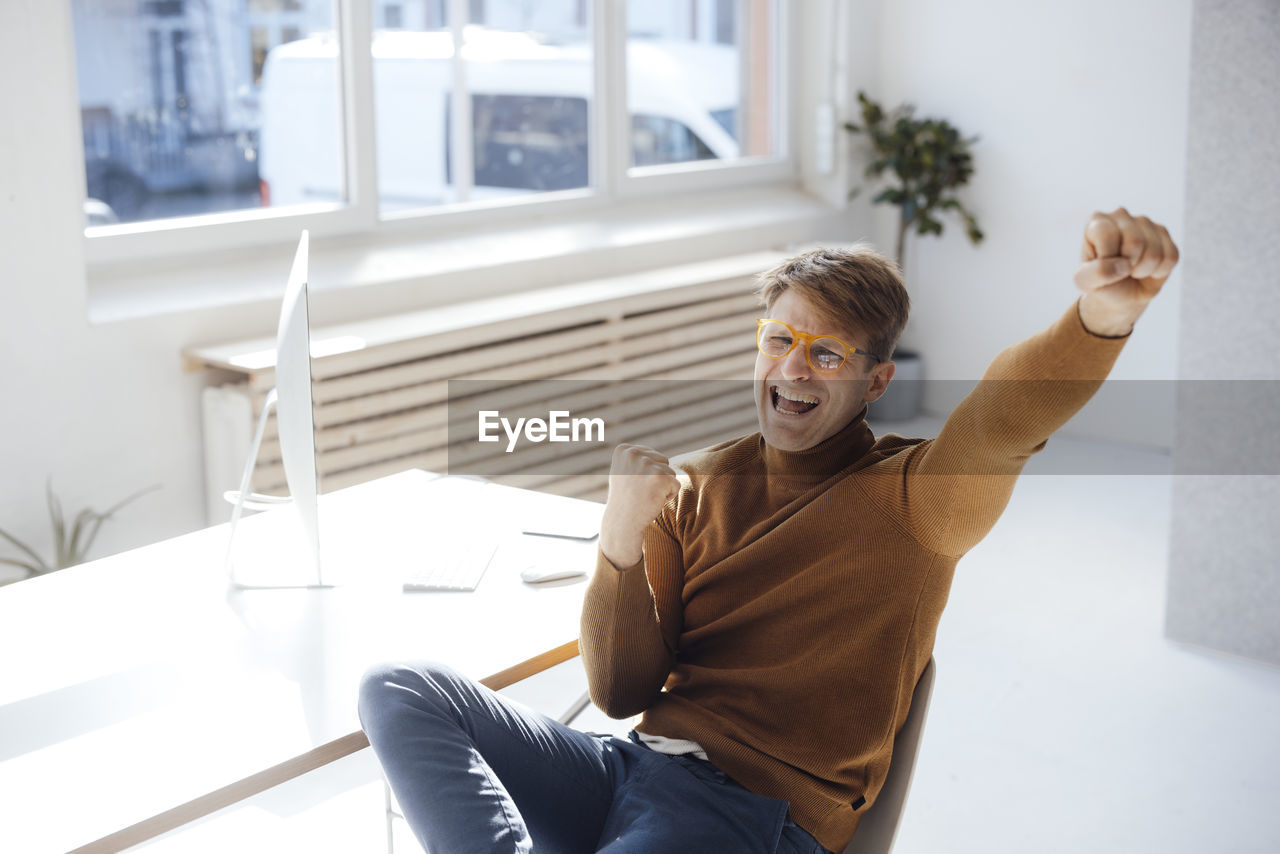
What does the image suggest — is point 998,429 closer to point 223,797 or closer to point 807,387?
point 807,387

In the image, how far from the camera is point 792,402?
162 centimetres

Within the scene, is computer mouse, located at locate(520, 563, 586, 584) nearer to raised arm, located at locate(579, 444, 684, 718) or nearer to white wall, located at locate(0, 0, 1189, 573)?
raised arm, located at locate(579, 444, 684, 718)

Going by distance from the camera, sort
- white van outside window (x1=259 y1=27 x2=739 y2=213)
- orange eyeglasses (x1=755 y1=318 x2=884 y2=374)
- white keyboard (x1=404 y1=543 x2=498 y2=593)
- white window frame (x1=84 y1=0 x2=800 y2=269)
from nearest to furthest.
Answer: orange eyeglasses (x1=755 y1=318 x2=884 y2=374) → white keyboard (x1=404 y1=543 x2=498 y2=593) → white window frame (x1=84 y1=0 x2=800 y2=269) → white van outside window (x1=259 y1=27 x2=739 y2=213)

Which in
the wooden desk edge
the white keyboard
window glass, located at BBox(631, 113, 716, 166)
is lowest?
the wooden desk edge

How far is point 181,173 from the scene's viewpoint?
11.7ft

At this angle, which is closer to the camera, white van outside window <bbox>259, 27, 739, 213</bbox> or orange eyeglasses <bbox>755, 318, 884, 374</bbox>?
orange eyeglasses <bbox>755, 318, 884, 374</bbox>

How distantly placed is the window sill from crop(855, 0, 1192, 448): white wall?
24.0 inches

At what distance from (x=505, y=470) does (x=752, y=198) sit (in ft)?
6.60

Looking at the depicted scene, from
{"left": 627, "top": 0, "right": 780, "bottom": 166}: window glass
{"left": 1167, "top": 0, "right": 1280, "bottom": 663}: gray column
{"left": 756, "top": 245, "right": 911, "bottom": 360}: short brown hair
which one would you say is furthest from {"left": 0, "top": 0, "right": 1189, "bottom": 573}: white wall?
{"left": 756, "top": 245, "right": 911, "bottom": 360}: short brown hair

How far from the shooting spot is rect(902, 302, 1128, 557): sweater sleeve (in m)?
1.27

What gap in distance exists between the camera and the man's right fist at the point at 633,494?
56.8 inches

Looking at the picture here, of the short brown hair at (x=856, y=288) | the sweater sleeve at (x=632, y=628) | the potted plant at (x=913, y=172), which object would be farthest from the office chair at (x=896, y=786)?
the potted plant at (x=913, y=172)

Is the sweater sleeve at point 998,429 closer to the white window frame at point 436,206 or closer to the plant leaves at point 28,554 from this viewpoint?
the plant leaves at point 28,554

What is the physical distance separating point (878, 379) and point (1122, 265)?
47 centimetres
